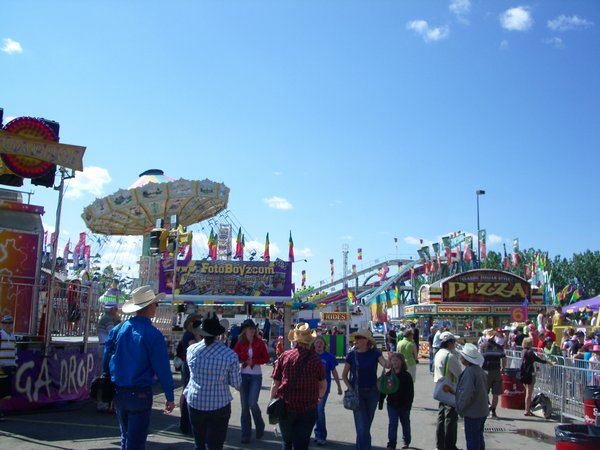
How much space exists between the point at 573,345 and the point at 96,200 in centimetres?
3016

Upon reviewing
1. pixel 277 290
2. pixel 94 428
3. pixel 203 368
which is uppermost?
pixel 277 290

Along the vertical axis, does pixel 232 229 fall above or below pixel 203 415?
above

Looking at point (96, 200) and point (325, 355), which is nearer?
point (325, 355)

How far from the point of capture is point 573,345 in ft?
51.2

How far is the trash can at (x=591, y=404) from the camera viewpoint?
9358 mm

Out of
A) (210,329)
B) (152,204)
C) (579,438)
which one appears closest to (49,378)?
(210,329)

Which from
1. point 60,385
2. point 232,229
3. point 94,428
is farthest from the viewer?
point 232,229

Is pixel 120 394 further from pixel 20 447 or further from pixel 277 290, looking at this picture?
pixel 277 290

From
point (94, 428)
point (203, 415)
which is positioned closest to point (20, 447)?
point (94, 428)

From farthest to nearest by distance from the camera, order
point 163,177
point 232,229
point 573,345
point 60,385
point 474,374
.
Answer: point 232,229, point 163,177, point 573,345, point 60,385, point 474,374

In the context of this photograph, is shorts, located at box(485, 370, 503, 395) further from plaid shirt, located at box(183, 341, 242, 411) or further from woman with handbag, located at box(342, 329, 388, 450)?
plaid shirt, located at box(183, 341, 242, 411)

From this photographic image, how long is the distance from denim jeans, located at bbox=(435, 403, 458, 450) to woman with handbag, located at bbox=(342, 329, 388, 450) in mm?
941

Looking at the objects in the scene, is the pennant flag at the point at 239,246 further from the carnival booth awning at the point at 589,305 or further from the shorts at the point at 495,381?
the shorts at the point at 495,381

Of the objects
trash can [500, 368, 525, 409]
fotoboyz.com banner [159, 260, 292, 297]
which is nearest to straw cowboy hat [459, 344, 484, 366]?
trash can [500, 368, 525, 409]
